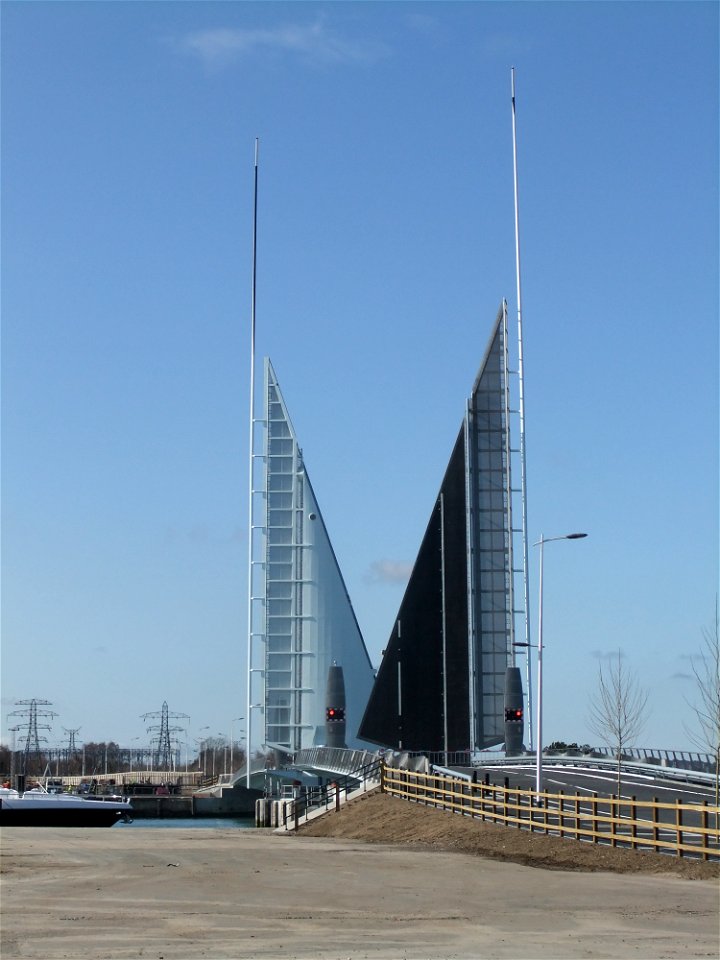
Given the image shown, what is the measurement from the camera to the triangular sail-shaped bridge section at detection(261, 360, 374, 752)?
296ft

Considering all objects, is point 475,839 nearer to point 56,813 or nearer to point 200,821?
point 56,813

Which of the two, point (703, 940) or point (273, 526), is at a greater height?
point (273, 526)

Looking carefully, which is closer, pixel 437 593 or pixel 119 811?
pixel 119 811

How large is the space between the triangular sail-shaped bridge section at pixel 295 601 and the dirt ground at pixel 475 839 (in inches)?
1678

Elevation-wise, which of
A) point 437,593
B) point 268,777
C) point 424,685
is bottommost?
point 268,777

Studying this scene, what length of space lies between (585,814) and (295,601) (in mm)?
62332

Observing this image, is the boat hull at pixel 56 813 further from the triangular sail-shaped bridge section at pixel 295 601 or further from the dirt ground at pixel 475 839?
the triangular sail-shaped bridge section at pixel 295 601

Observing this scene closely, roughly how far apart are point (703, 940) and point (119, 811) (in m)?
46.7

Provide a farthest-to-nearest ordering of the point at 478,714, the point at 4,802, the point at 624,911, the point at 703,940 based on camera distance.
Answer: the point at 478,714 < the point at 4,802 < the point at 624,911 < the point at 703,940

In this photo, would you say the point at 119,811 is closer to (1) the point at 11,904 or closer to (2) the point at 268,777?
(2) the point at 268,777

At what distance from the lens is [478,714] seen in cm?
7975

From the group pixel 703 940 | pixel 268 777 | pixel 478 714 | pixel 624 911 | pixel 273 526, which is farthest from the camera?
pixel 273 526

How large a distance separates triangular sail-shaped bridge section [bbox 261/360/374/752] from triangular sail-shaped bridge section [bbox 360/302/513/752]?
493 centimetres

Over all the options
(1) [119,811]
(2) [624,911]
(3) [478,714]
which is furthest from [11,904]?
(3) [478,714]
